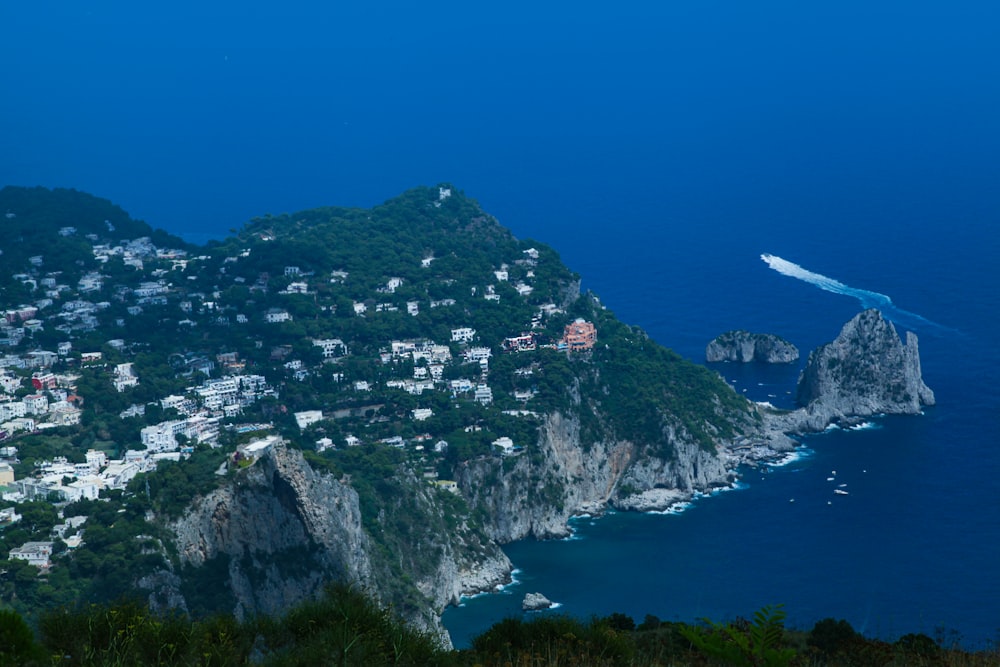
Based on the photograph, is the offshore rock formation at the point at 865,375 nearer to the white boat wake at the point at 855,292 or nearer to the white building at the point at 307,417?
the white boat wake at the point at 855,292

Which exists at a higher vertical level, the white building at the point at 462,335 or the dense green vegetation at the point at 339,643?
the white building at the point at 462,335

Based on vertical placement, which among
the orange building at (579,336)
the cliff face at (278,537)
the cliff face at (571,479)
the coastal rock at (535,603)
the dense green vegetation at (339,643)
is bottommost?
the dense green vegetation at (339,643)

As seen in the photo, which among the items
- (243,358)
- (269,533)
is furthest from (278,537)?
(243,358)

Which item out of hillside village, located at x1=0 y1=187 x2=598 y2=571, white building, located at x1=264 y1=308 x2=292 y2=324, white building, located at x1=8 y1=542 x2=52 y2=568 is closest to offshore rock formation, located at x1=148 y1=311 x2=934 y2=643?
hillside village, located at x1=0 y1=187 x2=598 y2=571

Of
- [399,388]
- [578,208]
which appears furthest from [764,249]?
[399,388]

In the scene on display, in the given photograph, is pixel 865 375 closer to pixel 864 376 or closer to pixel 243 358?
pixel 864 376

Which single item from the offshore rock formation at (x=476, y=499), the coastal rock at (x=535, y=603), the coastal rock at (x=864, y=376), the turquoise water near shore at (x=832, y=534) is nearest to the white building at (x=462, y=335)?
the offshore rock formation at (x=476, y=499)
